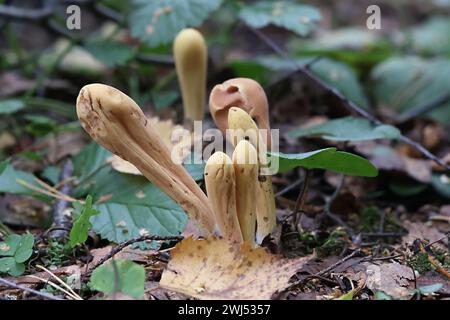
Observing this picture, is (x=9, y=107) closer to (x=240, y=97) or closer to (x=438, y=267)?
(x=240, y=97)

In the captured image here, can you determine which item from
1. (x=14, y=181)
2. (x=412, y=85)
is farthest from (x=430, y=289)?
(x=412, y=85)

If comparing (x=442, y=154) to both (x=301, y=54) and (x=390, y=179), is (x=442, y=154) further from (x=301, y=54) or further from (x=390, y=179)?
(x=301, y=54)

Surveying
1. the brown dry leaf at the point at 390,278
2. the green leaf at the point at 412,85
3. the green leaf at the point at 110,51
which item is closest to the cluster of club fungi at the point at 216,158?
the brown dry leaf at the point at 390,278

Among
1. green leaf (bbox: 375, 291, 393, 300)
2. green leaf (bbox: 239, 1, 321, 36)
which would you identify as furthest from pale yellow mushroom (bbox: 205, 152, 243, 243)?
green leaf (bbox: 239, 1, 321, 36)

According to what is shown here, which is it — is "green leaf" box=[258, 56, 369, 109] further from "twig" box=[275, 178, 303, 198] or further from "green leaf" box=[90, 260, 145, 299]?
"green leaf" box=[90, 260, 145, 299]

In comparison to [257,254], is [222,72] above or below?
above

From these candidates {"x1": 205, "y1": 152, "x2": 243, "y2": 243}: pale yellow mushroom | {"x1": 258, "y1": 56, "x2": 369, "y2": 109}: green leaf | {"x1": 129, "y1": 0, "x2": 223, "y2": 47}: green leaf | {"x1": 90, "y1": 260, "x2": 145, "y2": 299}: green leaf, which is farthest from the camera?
{"x1": 258, "y1": 56, "x2": 369, "y2": 109}: green leaf
